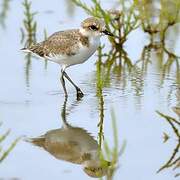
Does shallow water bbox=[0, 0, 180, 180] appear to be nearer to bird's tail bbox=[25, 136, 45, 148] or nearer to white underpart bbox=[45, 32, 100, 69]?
bird's tail bbox=[25, 136, 45, 148]

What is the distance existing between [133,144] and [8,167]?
47.2 inches

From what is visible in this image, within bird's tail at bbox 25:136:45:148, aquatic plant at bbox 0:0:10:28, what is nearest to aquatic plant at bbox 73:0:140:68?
aquatic plant at bbox 0:0:10:28

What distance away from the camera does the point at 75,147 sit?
706 cm

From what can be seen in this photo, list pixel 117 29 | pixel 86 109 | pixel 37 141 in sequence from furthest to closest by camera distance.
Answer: pixel 117 29
pixel 86 109
pixel 37 141

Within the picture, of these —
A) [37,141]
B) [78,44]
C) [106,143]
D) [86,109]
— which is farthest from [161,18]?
[106,143]

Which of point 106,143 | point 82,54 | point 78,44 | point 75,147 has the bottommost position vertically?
point 75,147

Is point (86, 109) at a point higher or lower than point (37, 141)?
higher

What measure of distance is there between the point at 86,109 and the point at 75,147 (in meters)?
1.24

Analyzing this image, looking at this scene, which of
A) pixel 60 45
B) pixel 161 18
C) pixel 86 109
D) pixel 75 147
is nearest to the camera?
pixel 75 147

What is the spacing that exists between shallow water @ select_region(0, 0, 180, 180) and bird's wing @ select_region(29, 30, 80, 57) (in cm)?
36

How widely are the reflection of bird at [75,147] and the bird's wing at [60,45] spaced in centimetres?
131

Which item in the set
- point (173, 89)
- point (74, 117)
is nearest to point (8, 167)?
point (74, 117)

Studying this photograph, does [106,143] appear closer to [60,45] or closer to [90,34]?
[90,34]

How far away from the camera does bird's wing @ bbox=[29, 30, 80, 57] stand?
347 inches
